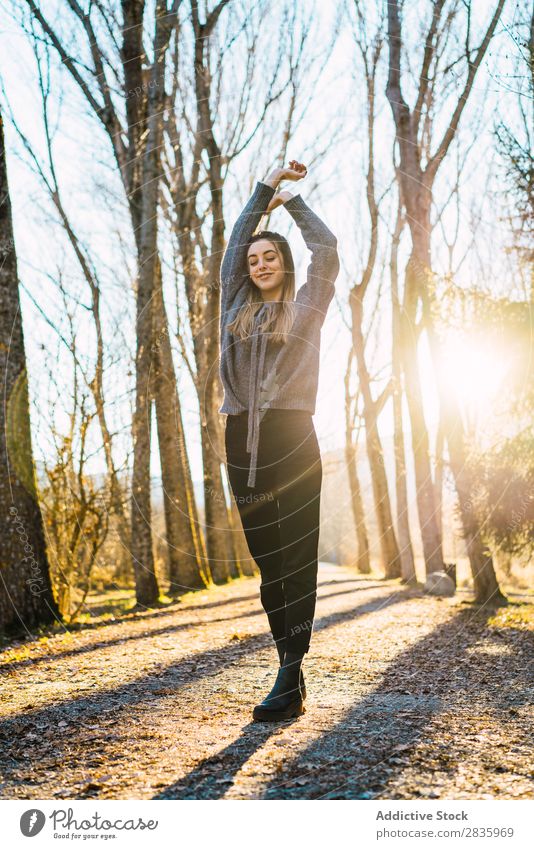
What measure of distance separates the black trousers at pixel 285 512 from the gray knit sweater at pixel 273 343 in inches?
2.2

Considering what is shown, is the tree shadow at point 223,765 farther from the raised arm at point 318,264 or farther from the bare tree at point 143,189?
the bare tree at point 143,189

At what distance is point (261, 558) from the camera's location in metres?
2.88

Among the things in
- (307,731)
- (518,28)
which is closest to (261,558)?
(307,731)

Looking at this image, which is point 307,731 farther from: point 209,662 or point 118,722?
point 209,662

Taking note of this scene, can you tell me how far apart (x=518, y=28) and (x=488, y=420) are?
10.6 feet

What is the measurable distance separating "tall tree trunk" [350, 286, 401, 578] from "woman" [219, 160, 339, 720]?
31.6 feet

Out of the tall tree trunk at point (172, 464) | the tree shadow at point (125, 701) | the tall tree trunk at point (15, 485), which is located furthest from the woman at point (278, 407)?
the tall tree trunk at point (172, 464)

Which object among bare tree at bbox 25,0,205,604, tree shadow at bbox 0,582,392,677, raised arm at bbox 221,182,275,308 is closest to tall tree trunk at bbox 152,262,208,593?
bare tree at bbox 25,0,205,604

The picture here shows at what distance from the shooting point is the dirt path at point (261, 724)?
2172 mm

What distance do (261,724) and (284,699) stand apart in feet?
0.42

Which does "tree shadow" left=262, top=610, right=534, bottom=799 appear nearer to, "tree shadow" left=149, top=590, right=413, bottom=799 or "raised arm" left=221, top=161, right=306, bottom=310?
"tree shadow" left=149, top=590, right=413, bottom=799

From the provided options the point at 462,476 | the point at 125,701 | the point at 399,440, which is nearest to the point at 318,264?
the point at 125,701

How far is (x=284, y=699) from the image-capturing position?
277 centimetres

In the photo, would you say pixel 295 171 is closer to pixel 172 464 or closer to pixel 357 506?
pixel 172 464
